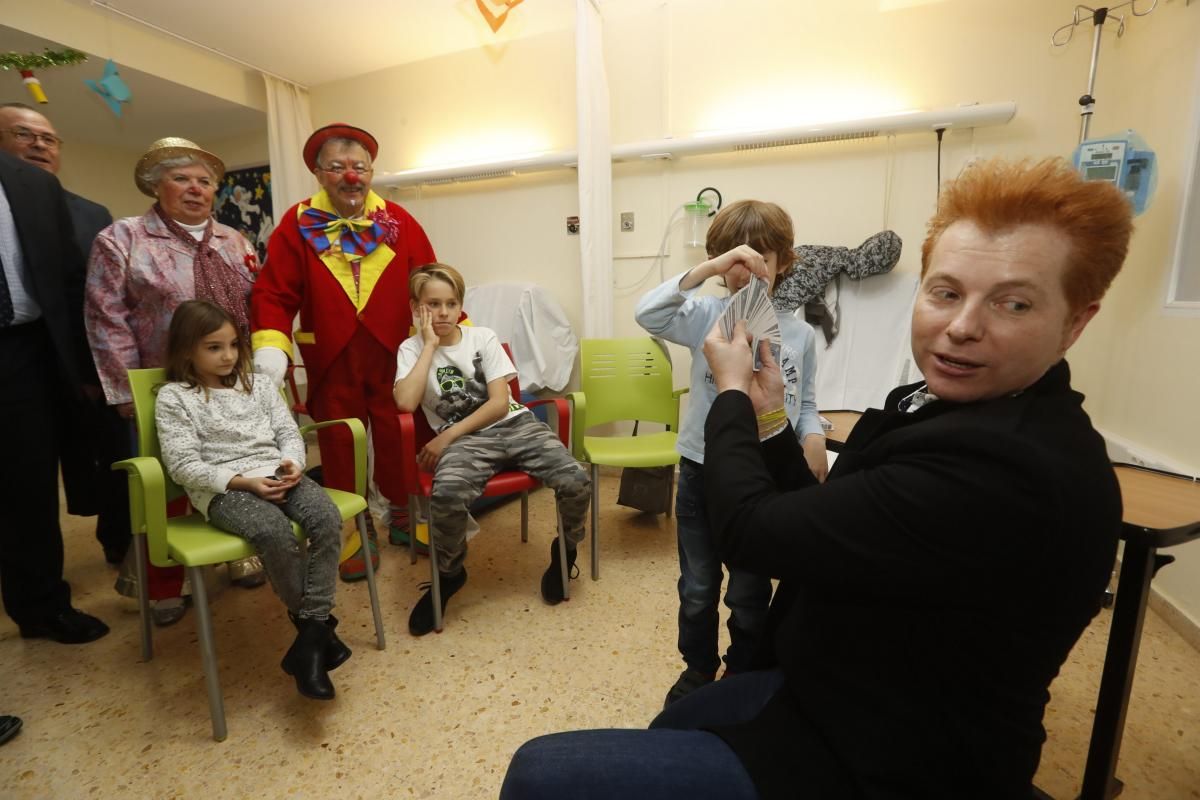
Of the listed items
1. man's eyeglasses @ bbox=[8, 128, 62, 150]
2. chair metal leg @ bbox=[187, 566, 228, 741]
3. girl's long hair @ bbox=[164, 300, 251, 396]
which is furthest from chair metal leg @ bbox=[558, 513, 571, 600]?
man's eyeglasses @ bbox=[8, 128, 62, 150]

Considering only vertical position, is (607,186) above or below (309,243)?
above

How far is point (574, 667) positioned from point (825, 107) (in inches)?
115

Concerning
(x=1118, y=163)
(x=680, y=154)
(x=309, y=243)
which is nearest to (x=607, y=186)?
(x=680, y=154)

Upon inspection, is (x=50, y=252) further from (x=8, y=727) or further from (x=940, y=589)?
(x=940, y=589)

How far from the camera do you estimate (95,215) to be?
220cm

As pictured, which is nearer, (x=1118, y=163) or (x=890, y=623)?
(x=890, y=623)

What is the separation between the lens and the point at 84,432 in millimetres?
1994

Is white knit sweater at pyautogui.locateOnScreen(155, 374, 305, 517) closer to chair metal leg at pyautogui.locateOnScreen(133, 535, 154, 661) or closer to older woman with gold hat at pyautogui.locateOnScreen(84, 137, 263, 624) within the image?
chair metal leg at pyautogui.locateOnScreen(133, 535, 154, 661)

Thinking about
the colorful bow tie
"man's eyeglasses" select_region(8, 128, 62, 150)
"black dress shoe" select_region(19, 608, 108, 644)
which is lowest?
"black dress shoe" select_region(19, 608, 108, 644)

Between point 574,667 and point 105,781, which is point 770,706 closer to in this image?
point 574,667

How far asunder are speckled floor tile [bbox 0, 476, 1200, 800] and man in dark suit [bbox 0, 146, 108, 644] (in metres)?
0.20

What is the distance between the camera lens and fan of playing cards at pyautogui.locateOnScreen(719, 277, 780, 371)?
38.9 inches

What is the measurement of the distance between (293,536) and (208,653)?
34 centimetres

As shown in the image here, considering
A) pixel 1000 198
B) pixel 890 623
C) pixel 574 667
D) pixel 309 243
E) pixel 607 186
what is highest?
pixel 607 186
